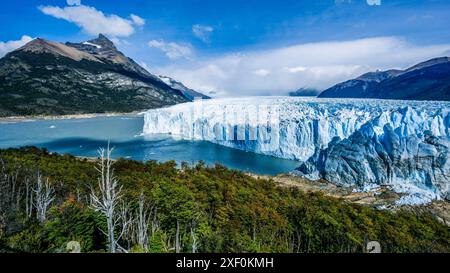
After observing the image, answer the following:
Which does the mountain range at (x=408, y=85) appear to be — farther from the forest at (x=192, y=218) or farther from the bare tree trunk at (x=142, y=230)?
the bare tree trunk at (x=142, y=230)

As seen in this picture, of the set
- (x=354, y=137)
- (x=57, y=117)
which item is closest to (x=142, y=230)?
(x=354, y=137)

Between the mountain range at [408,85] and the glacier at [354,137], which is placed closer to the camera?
the glacier at [354,137]

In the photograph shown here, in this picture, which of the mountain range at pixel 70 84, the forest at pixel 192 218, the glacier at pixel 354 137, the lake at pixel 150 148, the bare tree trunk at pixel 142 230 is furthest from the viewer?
the mountain range at pixel 70 84

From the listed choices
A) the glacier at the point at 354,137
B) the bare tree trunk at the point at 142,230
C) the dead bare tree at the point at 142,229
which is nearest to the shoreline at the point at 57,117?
the glacier at the point at 354,137

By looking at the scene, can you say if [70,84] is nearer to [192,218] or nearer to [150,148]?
[150,148]

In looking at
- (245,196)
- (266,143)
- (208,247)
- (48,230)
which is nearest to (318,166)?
(266,143)

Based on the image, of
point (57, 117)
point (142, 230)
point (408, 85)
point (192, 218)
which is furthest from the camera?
point (57, 117)

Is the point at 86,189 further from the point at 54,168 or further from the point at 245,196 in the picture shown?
the point at 245,196
